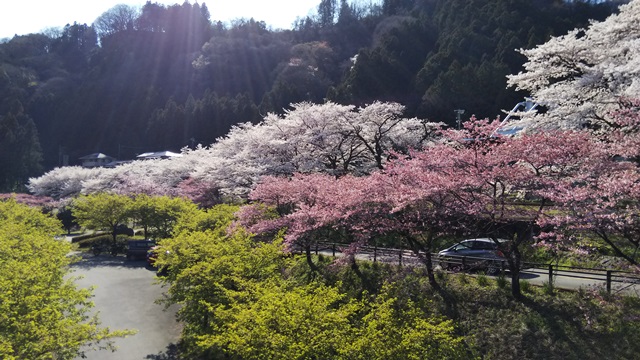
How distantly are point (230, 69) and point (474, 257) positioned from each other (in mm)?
A: 88089

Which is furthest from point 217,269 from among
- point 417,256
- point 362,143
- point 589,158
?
point 362,143

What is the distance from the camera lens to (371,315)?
368 inches

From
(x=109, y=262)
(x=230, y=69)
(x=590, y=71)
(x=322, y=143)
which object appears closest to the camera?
(x=590, y=71)

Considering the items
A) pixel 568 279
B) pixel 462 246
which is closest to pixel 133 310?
pixel 462 246

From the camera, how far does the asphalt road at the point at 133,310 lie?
14211 millimetres

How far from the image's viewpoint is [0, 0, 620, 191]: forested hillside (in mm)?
52938

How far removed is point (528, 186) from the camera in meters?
12.4

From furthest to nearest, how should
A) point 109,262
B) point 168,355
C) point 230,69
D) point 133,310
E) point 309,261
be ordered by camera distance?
point 230,69, point 109,262, point 309,261, point 133,310, point 168,355

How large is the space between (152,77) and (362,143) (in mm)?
85715

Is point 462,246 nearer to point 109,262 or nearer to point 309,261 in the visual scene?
point 309,261

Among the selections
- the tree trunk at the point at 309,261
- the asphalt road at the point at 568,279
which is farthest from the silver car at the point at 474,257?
the tree trunk at the point at 309,261

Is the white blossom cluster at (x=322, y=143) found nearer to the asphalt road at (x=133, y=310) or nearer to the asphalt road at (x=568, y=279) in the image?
the asphalt road at (x=133, y=310)

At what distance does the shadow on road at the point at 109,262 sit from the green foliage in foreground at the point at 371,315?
39.6 ft

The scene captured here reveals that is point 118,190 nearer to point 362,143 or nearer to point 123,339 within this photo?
point 362,143
